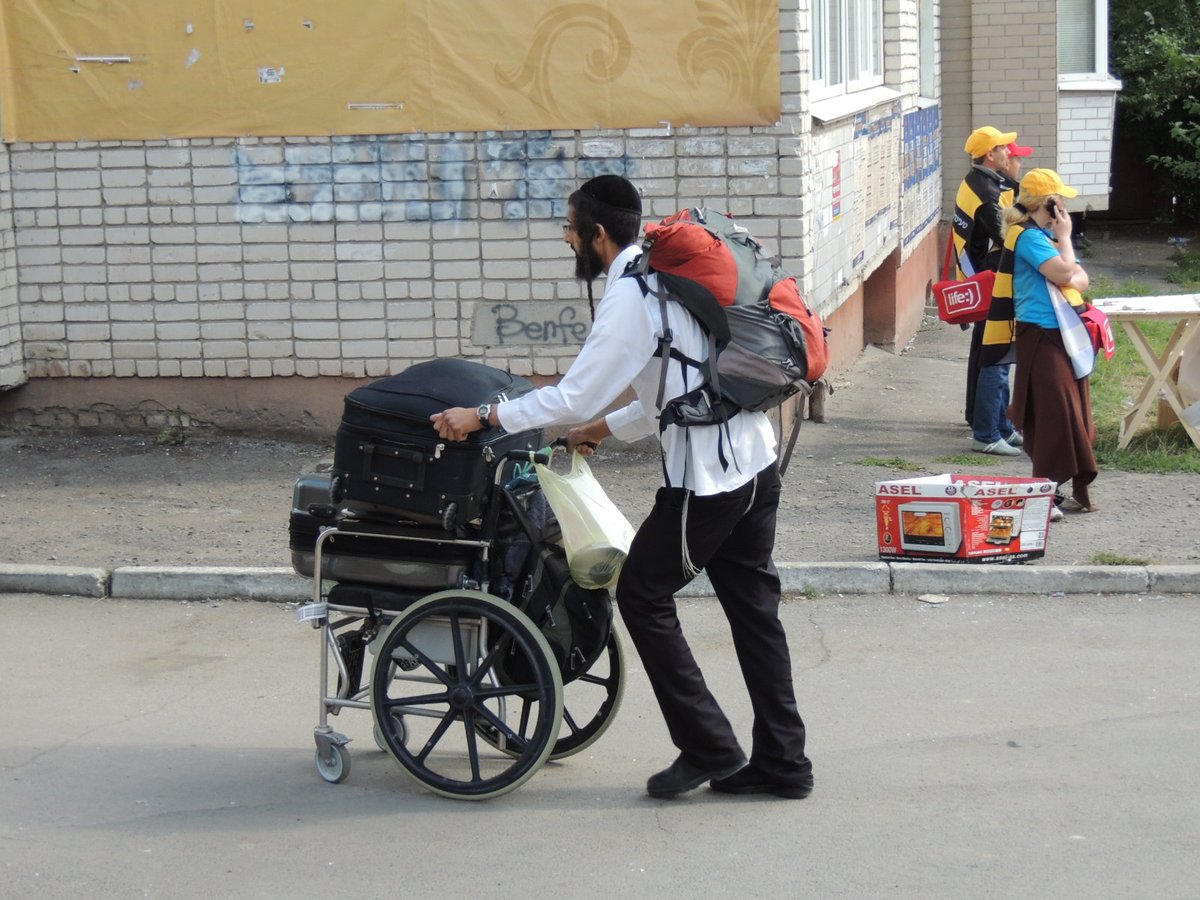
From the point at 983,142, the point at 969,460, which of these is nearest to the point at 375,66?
the point at 983,142

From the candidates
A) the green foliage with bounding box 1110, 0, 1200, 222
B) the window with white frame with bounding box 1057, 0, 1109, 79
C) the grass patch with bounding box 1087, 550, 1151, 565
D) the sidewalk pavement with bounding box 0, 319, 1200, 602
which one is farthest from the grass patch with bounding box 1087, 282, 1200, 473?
the green foliage with bounding box 1110, 0, 1200, 222

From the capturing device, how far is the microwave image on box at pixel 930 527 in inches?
263

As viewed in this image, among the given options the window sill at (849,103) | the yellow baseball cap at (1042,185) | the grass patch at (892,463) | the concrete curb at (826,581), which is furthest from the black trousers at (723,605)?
the window sill at (849,103)

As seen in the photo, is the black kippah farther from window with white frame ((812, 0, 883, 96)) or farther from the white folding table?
window with white frame ((812, 0, 883, 96))

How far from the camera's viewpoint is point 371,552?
4.55 meters

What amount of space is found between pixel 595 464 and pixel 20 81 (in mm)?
3994

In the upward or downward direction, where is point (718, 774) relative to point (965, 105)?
downward

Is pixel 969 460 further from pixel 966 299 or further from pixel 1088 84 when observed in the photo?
pixel 1088 84

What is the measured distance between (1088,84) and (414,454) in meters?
15.2

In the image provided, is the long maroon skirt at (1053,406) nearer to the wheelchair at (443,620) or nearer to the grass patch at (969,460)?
the grass patch at (969,460)

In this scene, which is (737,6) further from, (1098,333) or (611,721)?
(611,721)

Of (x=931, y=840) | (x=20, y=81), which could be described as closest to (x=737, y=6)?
(x=20, y=81)

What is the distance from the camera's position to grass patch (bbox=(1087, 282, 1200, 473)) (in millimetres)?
8602

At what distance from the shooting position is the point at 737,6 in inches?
326
